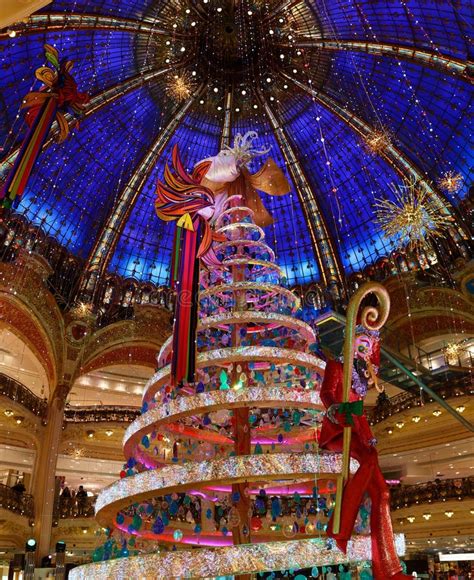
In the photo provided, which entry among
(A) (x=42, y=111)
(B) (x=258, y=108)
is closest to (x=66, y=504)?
(A) (x=42, y=111)

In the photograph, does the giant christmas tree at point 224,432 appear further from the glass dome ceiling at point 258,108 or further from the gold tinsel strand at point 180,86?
the gold tinsel strand at point 180,86

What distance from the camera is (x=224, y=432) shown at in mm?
7379

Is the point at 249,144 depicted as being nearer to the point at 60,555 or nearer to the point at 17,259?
the point at 17,259

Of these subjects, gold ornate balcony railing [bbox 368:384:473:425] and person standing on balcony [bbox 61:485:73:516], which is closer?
gold ornate balcony railing [bbox 368:384:473:425]

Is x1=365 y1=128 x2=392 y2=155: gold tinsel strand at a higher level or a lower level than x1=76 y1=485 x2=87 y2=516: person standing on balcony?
higher

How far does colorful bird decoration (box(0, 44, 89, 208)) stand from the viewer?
9703 mm

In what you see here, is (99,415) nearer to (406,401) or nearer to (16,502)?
(16,502)

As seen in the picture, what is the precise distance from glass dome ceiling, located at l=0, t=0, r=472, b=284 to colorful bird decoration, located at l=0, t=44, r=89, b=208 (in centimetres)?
855

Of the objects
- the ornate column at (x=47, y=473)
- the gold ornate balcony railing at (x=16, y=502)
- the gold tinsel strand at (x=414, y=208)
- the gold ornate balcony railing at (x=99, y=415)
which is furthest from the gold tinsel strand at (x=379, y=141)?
the gold ornate balcony railing at (x=16, y=502)

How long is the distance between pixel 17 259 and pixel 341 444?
20146mm

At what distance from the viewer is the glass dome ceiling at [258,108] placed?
62.4 ft

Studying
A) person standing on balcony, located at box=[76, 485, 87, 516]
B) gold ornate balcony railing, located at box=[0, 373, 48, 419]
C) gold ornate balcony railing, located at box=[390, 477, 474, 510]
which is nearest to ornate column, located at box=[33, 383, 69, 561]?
gold ornate balcony railing, located at box=[0, 373, 48, 419]

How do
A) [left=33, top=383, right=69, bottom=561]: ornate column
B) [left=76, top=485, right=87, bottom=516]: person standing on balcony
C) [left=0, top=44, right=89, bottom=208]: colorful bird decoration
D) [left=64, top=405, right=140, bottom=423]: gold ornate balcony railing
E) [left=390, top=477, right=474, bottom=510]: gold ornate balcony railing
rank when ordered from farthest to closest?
[left=64, top=405, right=140, bottom=423]: gold ornate balcony railing → [left=76, top=485, right=87, bottom=516]: person standing on balcony → [left=390, top=477, right=474, bottom=510]: gold ornate balcony railing → [left=33, top=383, right=69, bottom=561]: ornate column → [left=0, top=44, right=89, bottom=208]: colorful bird decoration

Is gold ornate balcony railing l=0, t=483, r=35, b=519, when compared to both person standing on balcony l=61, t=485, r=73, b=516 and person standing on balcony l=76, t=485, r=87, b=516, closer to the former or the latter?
person standing on balcony l=61, t=485, r=73, b=516
